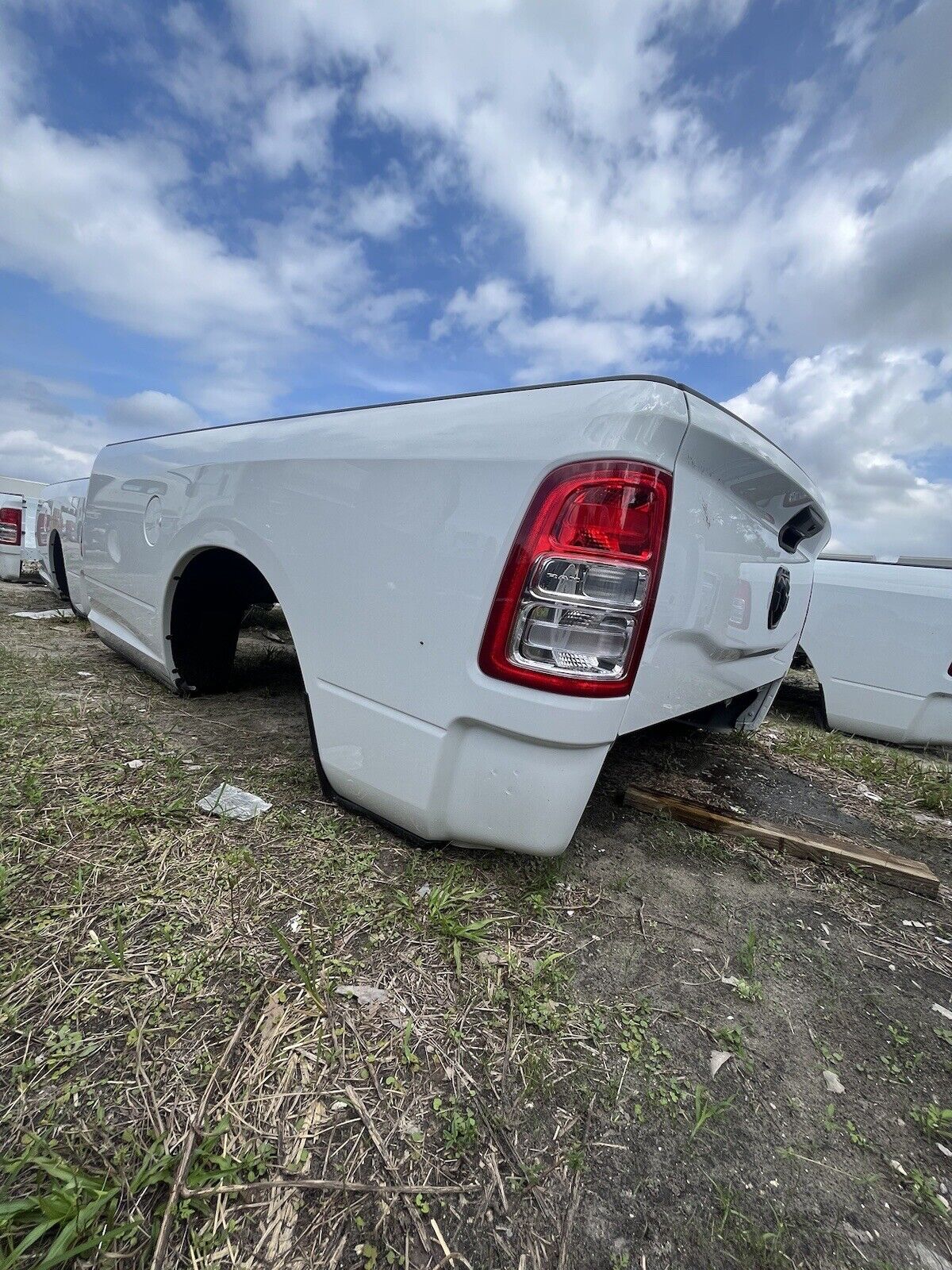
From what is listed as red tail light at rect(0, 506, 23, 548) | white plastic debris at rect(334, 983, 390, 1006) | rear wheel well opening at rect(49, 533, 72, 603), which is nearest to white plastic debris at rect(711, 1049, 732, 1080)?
white plastic debris at rect(334, 983, 390, 1006)

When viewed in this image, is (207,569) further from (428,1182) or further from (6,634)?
(6,634)

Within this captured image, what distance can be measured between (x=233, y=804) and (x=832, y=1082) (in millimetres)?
1604

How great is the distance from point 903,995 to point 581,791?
881 mm

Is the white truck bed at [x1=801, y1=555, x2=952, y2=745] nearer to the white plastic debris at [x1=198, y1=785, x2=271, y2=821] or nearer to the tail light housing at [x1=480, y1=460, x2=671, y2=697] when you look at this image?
the tail light housing at [x1=480, y1=460, x2=671, y2=697]

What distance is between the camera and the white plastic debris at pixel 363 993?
1.07 m

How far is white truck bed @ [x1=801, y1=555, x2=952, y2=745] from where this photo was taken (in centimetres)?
321

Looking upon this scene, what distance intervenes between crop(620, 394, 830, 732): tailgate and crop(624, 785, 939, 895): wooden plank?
1.38ft

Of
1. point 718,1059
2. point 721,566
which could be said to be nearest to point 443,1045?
point 718,1059

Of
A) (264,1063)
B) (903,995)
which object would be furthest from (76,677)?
(903,995)

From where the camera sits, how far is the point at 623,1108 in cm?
91

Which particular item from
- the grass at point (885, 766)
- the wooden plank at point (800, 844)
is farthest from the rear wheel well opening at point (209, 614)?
the grass at point (885, 766)

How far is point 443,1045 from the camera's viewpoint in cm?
99

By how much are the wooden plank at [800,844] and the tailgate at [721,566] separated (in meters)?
0.42

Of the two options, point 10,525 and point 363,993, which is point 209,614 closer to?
point 363,993
